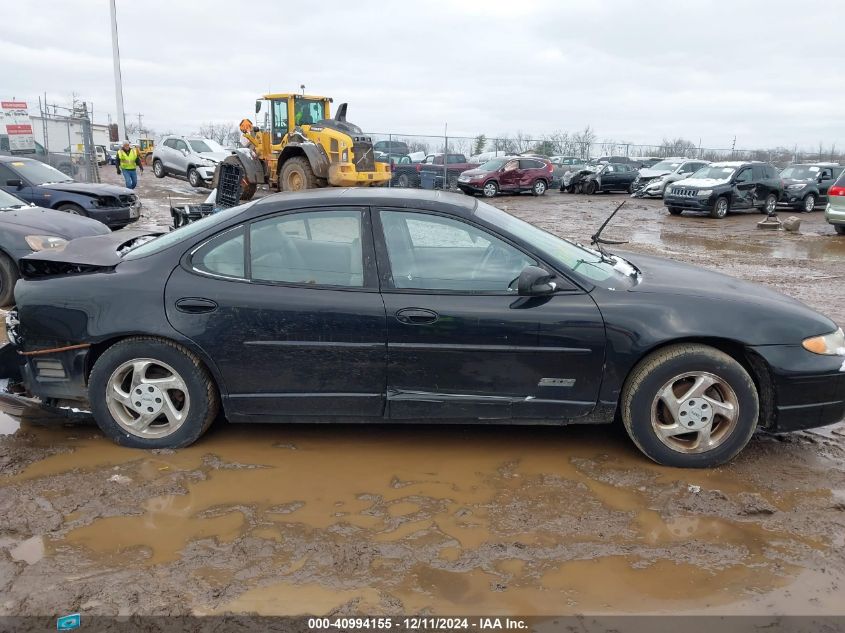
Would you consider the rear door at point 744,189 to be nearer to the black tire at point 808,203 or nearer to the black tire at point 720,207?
the black tire at point 720,207

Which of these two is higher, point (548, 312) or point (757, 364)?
point (548, 312)

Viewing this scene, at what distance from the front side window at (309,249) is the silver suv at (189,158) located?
21282mm

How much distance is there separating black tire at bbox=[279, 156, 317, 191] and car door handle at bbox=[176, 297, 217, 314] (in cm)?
1399

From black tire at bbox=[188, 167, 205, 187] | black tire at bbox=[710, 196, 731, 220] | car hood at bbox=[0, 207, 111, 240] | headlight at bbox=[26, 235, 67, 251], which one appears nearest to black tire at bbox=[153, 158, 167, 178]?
black tire at bbox=[188, 167, 205, 187]

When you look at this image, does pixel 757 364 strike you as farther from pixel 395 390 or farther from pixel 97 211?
pixel 97 211

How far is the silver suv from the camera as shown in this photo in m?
23.8

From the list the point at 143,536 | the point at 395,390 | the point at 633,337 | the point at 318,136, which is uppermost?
the point at 318,136

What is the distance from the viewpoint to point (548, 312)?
11.7ft

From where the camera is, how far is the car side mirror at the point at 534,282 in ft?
11.6

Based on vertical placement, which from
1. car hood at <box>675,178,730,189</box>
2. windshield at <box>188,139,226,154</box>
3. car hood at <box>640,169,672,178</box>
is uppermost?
windshield at <box>188,139,226,154</box>

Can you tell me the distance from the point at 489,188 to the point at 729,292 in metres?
21.9

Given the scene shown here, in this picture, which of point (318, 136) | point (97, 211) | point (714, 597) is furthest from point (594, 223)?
point (714, 597)

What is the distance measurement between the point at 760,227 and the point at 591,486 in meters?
16.2

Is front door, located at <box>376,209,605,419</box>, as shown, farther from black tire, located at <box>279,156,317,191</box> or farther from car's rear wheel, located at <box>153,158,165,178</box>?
car's rear wheel, located at <box>153,158,165,178</box>
